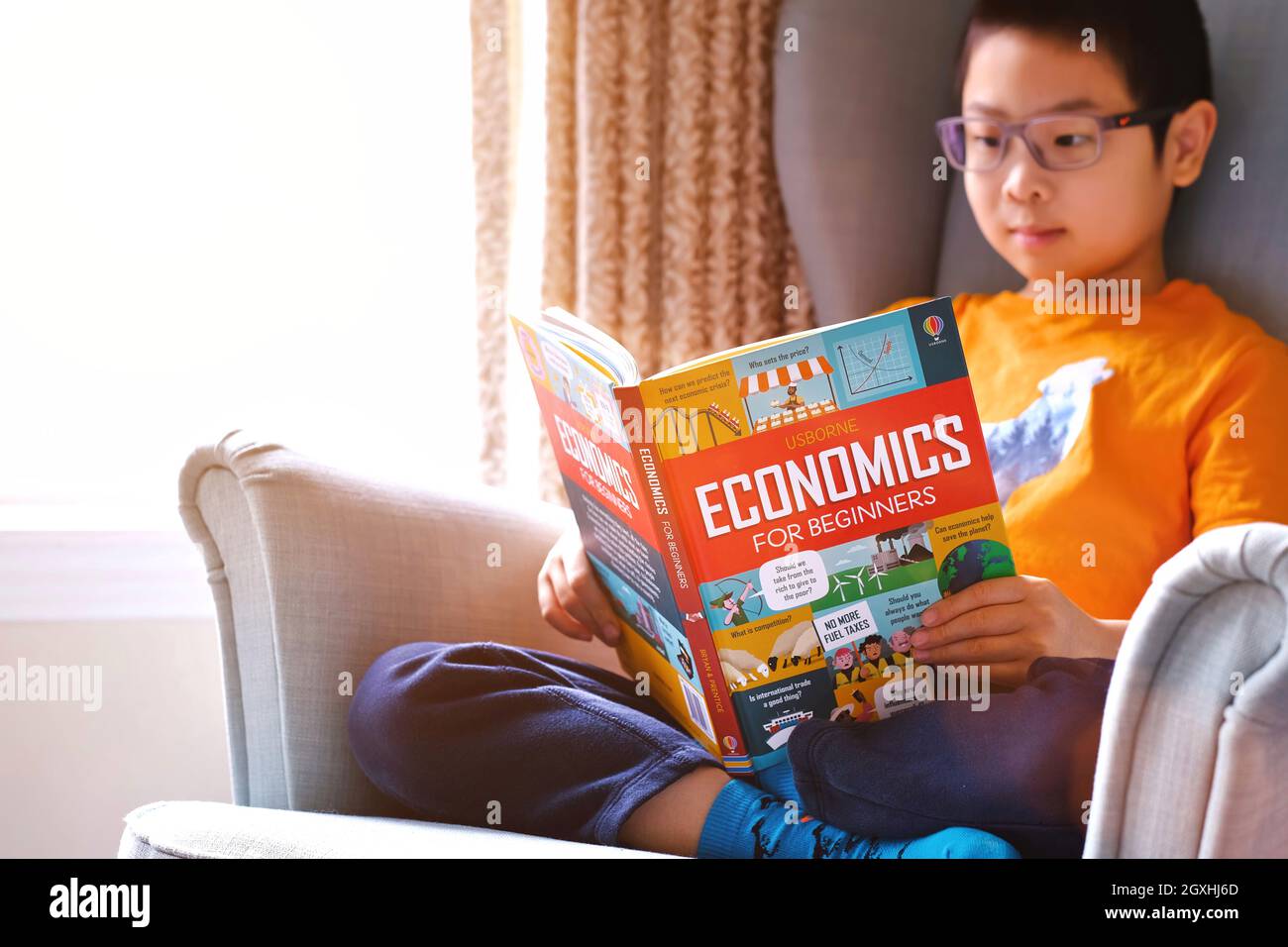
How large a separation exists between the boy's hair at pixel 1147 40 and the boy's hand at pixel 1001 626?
1.92ft

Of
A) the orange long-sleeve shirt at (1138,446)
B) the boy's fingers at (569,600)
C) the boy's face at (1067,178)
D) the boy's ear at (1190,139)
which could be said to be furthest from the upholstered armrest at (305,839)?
the boy's ear at (1190,139)

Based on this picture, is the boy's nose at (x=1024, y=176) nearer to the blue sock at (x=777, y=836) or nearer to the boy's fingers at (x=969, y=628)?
the boy's fingers at (x=969, y=628)

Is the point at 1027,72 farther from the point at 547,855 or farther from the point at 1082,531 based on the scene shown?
the point at 547,855

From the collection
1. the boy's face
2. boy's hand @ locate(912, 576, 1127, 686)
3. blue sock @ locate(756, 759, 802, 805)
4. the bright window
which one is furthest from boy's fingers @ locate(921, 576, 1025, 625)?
the bright window

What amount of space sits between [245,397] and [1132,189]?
125 centimetres

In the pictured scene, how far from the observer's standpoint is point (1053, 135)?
113 cm

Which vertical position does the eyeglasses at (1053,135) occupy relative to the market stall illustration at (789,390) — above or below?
above

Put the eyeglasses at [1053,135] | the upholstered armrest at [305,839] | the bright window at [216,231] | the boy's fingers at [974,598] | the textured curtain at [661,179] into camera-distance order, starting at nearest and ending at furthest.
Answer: the upholstered armrest at [305,839], the boy's fingers at [974,598], the eyeglasses at [1053,135], the textured curtain at [661,179], the bright window at [216,231]

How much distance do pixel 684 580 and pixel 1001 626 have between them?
215 millimetres

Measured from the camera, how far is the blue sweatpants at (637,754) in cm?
69

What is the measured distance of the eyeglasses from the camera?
1103 millimetres

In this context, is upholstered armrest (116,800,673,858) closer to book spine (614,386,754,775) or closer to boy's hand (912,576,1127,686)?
book spine (614,386,754,775)

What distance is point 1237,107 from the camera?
1.14m
